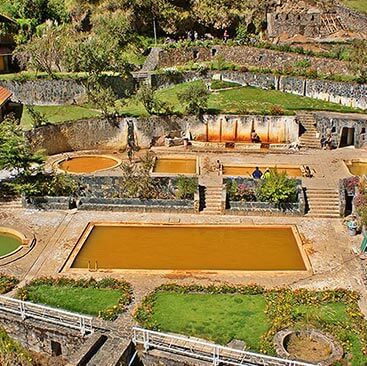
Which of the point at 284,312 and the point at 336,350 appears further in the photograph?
the point at 284,312

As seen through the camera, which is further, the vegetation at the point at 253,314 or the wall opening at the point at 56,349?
the wall opening at the point at 56,349

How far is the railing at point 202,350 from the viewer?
53.0 ft

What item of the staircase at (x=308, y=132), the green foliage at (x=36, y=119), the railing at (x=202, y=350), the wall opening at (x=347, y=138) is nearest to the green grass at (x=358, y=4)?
the staircase at (x=308, y=132)

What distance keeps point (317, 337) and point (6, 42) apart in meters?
38.6

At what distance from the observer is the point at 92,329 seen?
58.4 ft

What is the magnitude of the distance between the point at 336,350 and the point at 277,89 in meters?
28.3

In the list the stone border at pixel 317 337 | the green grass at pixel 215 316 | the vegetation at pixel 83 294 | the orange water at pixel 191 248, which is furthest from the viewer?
the orange water at pixel 191 248

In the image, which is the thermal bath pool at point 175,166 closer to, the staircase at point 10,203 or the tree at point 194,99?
the tree at point 194,99

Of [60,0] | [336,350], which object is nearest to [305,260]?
[336,350]

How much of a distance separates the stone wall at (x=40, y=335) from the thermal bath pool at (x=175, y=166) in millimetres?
14350

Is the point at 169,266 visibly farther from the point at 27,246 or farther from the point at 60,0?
the point at 60,0

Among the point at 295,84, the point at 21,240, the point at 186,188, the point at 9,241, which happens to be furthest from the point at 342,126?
the point at 9,241

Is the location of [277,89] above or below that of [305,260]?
above

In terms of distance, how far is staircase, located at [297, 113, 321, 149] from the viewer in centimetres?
3625
